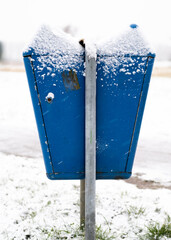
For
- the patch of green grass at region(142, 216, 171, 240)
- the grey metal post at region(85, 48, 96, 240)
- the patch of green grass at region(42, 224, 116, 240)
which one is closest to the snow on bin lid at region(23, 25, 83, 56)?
the grey metal post at region(85, 48, 96, 240)

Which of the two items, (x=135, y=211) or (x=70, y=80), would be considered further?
(x=135, y=211)

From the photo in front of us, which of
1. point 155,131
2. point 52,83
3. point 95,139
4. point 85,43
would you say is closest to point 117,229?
point 95,139

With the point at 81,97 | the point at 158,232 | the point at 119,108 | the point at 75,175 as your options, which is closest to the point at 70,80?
the point at 81,97

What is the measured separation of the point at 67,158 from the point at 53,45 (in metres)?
0.70

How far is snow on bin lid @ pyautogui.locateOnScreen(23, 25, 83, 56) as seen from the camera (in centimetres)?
147

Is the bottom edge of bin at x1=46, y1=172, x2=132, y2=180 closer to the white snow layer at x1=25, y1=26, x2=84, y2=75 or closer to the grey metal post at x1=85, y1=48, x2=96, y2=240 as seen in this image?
the grey metal post at x1=85, y1=48, x2=96, y2=240

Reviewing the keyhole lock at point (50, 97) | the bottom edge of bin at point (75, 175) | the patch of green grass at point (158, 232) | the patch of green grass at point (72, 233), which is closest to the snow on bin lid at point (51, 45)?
the keyhole lock at point (50, 97)

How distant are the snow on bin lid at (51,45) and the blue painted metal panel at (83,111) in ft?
0.11

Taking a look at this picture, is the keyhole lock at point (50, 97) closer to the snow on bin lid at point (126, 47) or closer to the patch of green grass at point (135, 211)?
the snow on bin lid at point (126, 47)

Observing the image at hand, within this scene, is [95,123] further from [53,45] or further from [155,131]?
[155,131]

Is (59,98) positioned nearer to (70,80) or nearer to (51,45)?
(70,80)

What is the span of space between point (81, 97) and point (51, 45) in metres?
0.34

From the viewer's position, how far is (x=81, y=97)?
156cm

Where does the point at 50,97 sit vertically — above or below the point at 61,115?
above
